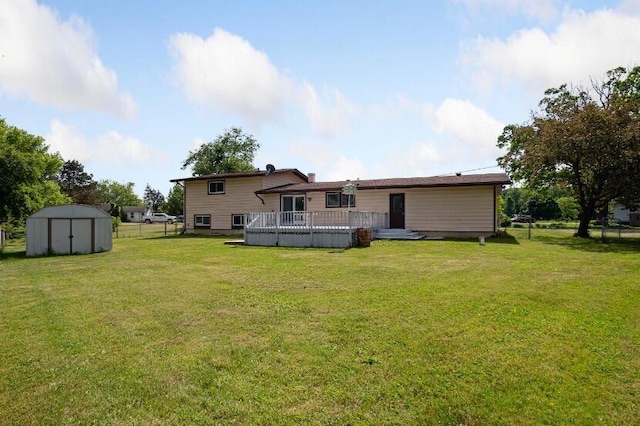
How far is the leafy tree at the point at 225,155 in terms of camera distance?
4938 cm

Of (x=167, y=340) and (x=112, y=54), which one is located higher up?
(x=112, y=54)

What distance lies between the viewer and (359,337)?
15.3ft

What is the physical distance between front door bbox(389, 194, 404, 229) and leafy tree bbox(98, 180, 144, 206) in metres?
84.9

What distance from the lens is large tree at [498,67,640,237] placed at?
17766 millimetres

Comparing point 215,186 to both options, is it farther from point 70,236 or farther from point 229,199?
point 70,236

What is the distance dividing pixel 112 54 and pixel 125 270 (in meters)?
7.63

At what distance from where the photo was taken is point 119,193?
9081 cm

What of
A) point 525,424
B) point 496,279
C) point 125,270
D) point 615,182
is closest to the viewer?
point 525,424

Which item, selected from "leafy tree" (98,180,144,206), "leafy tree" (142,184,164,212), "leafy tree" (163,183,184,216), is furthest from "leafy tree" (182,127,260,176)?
"leafy tree" (142,184,164,212)

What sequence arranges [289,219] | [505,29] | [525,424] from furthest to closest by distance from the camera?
1. [289,219]
2. [505,29]
3. [525,424]

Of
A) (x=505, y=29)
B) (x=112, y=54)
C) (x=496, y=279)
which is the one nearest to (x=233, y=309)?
(x=496, y=279)

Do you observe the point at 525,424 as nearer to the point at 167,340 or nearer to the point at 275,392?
the point at 275,392

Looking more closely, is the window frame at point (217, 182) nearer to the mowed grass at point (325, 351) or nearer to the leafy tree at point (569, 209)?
the mowed grass at point (325, 351)

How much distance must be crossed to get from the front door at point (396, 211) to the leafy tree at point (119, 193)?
278 feet
